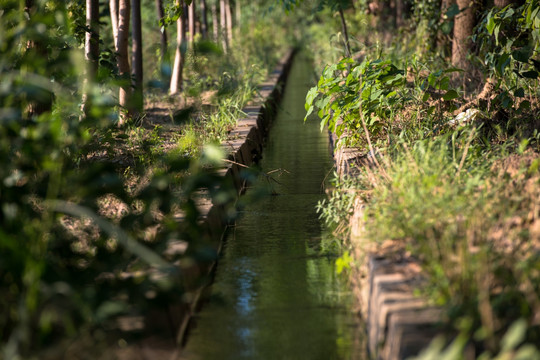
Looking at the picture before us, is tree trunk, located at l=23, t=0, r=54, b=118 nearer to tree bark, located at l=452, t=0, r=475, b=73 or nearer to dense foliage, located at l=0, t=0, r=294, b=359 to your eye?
dense foliage, located at l=0, t=0, r=294, b=359

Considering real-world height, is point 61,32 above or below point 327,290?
above

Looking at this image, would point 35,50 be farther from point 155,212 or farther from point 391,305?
point 391,305

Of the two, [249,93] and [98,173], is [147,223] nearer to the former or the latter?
[98,173]

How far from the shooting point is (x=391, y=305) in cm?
373

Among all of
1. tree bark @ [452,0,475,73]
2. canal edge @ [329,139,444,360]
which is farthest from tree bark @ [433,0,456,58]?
canal edge @ [329,139,444,360]

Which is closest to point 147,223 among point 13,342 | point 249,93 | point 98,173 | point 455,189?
point 98,173

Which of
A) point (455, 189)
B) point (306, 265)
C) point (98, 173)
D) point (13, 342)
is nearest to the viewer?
point (13, 342)

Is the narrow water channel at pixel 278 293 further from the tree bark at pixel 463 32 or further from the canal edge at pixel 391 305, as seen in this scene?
the tree bark at pixel 463 32

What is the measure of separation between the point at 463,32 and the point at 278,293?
734 cm

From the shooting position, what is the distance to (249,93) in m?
12.3

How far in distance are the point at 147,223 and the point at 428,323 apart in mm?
1466

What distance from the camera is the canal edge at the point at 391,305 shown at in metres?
3.46

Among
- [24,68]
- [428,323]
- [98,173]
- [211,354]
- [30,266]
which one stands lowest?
[211,354]

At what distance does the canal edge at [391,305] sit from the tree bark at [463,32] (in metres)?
6.38
